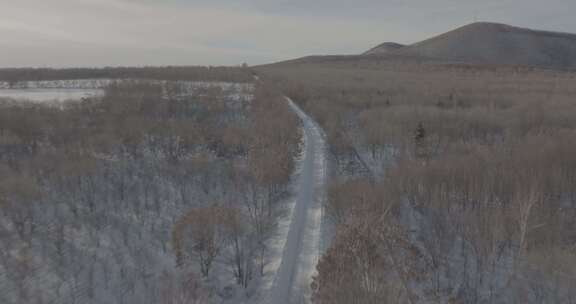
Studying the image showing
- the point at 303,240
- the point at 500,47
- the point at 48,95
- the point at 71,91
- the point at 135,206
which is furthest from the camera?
the point at 500,47

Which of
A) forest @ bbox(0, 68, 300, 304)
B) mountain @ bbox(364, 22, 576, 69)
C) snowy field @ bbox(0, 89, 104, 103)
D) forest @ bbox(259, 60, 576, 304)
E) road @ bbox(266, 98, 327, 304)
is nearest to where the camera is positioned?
forest @ bbox(259, 60, 576, 304)

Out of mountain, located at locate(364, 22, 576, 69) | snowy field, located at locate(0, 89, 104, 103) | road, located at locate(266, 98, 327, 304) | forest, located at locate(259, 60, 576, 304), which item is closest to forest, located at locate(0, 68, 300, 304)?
road, located at locate(266, 98, 327, 304)

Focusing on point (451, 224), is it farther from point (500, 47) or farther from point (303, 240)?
point (500, 47)

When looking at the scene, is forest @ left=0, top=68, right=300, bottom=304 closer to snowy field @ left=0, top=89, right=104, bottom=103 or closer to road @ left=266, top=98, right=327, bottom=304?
road @ left=266, top=98, right=327, bottom=304

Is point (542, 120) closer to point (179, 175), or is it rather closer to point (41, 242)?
point (179, 175)

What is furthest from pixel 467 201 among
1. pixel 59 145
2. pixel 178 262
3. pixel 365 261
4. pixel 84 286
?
pixel 59 145

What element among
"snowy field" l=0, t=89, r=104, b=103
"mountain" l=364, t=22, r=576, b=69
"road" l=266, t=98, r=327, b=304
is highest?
"mountain" l=364, t=22, r=576, b=69

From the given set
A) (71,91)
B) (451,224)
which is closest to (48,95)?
(71,91)
